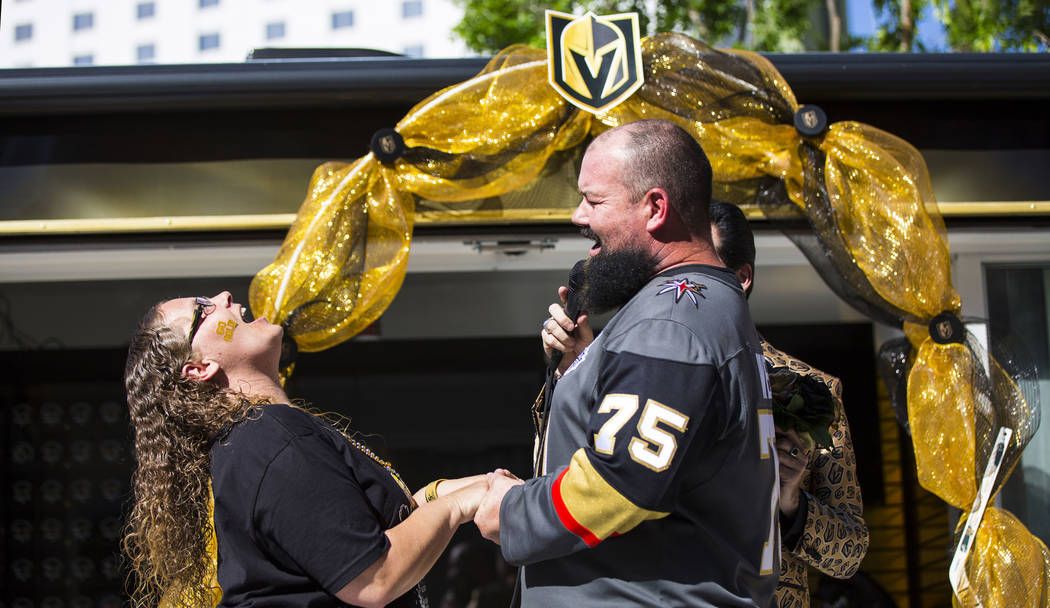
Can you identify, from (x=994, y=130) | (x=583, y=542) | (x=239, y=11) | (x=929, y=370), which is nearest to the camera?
(x=583, y=542)

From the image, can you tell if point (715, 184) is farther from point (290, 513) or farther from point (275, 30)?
point (275, 30)

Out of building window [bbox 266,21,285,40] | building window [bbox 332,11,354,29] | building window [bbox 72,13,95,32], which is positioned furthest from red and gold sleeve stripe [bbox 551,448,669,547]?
building window [bbox 72,13,95,32]

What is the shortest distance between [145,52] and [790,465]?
1805 inches

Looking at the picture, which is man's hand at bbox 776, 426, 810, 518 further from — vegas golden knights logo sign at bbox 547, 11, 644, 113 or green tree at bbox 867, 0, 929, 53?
green tree at bbox 867, 0, 929, 53

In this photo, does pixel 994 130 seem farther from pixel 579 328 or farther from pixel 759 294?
pixel 579 328

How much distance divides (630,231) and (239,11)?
44.0m

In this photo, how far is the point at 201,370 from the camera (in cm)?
229

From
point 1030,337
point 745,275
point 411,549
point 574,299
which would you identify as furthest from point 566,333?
point 1030,337

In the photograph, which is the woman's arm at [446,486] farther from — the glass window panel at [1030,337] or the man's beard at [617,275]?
the glass window panel at [1030,337]

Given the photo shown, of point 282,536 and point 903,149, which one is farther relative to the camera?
point 903,149

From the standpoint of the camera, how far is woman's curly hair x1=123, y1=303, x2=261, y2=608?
2.20 m

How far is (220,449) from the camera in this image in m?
2.04

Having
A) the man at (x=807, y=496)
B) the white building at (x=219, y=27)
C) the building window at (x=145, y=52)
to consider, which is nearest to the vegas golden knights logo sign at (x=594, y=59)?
the man at (x=807, y=496)

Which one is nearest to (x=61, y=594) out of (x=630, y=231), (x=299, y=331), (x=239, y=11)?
(x=299, y=331)
